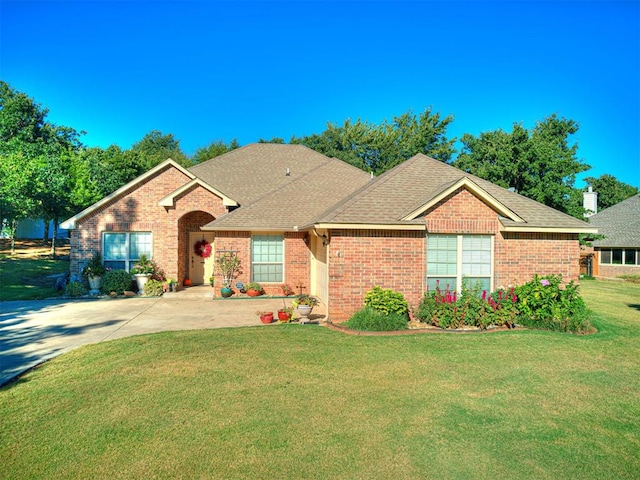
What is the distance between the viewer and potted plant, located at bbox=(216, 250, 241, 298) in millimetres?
15516

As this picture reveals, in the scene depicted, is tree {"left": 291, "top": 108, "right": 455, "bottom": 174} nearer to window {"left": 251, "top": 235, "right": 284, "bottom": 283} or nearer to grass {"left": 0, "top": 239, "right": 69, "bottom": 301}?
window {"left": 251, "top": 235, "right": 284, "bottom": 283}

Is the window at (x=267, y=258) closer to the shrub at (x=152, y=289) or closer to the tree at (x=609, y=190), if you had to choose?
the shrub at (x=152, y=289)

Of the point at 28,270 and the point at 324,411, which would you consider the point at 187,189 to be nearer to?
the point at 28,270

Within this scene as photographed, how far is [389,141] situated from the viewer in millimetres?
40969

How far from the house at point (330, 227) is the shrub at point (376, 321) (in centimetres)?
71

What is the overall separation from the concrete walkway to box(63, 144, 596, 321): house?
73.2 inches

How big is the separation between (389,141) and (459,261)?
31.6 m

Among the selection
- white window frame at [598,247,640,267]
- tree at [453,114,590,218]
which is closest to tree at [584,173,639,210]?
white window frame at [598,247,640,267]

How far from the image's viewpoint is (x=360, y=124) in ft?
144

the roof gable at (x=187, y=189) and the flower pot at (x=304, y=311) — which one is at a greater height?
the roof gable at (x=187, y=189)

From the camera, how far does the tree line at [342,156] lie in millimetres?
23328

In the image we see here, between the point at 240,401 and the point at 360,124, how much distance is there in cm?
4150

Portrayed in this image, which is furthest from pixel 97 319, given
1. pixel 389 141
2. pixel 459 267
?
pixel 389 141

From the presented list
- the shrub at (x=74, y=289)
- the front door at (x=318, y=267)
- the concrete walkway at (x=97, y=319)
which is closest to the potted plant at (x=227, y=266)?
the concrete walkway at (x=97, y=319)
